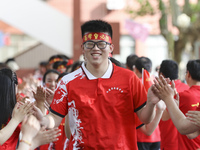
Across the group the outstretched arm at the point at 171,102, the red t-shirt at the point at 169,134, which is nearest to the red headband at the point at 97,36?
the outstretched arm at the point at 171,102

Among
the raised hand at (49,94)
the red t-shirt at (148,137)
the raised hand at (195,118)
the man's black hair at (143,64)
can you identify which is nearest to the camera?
the raised hand at (195,118)

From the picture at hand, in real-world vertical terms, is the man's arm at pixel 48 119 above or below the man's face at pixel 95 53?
below

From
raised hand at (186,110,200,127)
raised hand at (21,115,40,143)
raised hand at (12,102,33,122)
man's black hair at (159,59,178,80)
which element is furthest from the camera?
man's black hair at (159,59,178,80)

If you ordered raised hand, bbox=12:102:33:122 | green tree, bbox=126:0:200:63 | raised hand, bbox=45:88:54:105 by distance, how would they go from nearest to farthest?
raised hand, bbox=12:102:33:122 → raised hand, bbox=45:88:54:105 → green tree, bbox=126:0:200:63

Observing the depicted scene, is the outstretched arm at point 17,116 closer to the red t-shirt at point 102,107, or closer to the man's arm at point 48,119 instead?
the man's arm at point 48,119

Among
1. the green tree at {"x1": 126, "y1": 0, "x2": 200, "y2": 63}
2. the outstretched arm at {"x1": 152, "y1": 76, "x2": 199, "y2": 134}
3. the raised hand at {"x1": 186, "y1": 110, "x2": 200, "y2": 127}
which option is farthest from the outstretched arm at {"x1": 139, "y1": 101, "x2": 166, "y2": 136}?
the green tree at {"x1": 126, "y1": 0, "x2": 200, "y2": 63}

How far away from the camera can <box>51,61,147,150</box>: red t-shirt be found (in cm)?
355

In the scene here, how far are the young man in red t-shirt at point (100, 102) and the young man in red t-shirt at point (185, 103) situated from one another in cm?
12

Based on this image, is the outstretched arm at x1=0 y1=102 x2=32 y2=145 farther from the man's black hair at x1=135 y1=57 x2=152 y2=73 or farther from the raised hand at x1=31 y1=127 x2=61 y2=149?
the man's black hair at x1=135 y1=57 x2=152 y2=73

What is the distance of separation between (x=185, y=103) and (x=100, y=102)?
1.35 meters

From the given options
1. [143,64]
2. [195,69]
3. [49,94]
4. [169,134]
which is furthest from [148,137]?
[49,94]

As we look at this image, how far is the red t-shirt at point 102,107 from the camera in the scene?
11.6 feet

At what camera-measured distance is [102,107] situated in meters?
3.57

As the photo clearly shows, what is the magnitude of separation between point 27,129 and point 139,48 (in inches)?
973
